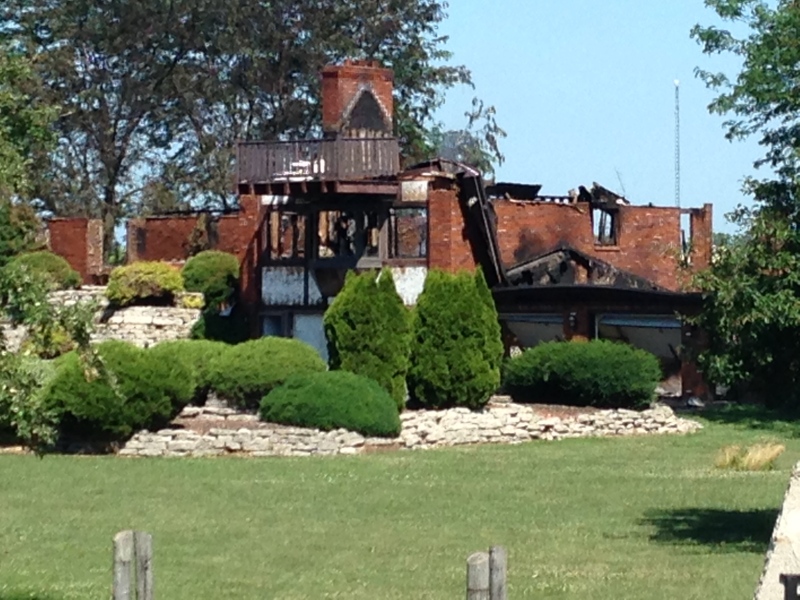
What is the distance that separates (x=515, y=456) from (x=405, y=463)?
8.77 feet

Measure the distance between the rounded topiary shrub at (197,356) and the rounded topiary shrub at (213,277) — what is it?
9.36 meters

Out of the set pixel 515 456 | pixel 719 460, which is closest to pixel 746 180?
pixel 719 460

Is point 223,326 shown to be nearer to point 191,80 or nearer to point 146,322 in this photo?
point 146,322

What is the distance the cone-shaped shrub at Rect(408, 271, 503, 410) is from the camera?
114 ft

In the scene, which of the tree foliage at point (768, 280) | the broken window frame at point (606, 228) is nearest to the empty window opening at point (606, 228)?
the broken window frame at point (606, 228)

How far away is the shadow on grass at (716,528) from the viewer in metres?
18.4

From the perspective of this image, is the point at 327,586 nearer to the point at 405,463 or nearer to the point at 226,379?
the point at 405,463

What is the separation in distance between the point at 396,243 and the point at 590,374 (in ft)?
25.8

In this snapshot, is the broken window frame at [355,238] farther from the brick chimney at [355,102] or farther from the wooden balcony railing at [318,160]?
the brick chimney at [355,102]

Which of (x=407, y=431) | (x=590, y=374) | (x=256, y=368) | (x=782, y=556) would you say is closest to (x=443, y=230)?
(x=590, y=374)

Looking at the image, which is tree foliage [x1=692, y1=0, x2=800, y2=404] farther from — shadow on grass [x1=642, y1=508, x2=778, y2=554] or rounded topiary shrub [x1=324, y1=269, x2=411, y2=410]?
rounded topiary shrub [x1=324, y1=269, x2=411, y2=410]

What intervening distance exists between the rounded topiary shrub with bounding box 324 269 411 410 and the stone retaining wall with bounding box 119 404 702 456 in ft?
3.21

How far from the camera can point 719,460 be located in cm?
2766

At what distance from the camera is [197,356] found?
111ft
